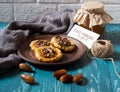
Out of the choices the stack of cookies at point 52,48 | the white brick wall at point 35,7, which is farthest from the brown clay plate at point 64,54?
the white brick wall at point 35,7

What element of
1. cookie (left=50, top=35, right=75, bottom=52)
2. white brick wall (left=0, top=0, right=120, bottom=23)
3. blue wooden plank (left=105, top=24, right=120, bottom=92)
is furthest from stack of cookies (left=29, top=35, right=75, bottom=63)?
white brick wall (left=0, top=0, right=120, bottom=23)

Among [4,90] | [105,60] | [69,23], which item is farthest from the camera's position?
[69,23]

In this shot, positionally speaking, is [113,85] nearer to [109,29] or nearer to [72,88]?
[72,88]

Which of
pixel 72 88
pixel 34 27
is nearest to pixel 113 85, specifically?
pixel 72 88

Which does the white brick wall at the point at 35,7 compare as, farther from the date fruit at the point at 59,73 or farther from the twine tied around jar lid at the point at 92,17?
the date fruit at the point at 59,73

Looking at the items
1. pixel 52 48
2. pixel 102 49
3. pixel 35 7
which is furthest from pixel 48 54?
pixel 35 7

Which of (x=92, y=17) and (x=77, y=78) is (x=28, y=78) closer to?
(x=77, y=78)

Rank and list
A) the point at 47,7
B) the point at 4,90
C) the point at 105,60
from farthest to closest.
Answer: the point at 47,7 < the point at 105,60 < the point at 4,90

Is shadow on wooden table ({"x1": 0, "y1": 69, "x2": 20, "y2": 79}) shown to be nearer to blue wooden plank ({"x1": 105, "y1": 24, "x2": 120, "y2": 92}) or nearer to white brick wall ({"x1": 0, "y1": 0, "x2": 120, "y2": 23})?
blue wooden plank ({"x1": 105, "y1": 24, "x2": 120, "y2": 92})

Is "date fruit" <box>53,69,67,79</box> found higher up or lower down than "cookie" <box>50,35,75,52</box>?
lower down
